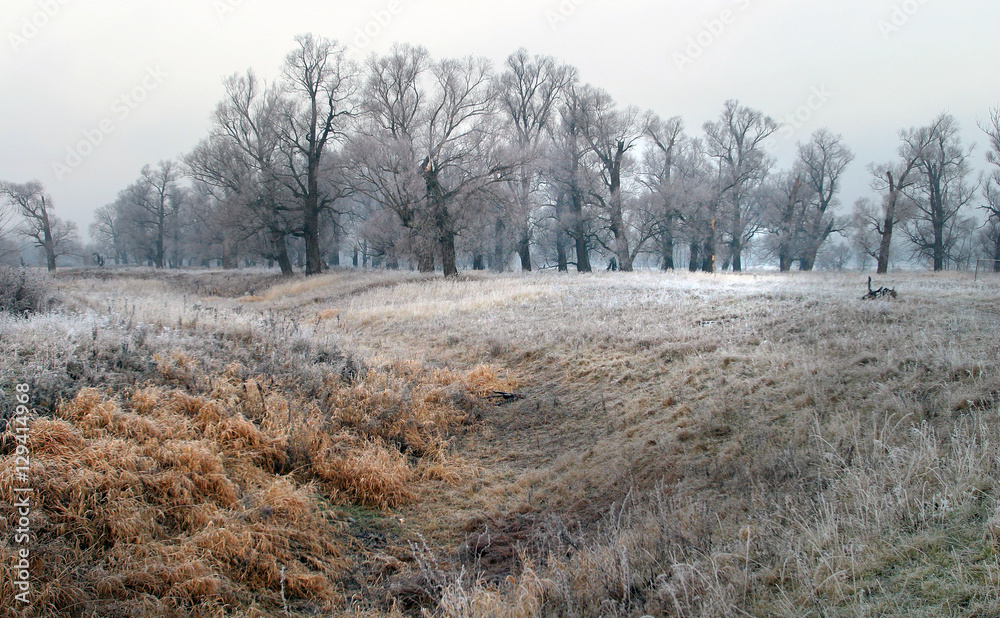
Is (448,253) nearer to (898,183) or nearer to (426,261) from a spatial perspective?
(426,261)

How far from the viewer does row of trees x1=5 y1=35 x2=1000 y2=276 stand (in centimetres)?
2719

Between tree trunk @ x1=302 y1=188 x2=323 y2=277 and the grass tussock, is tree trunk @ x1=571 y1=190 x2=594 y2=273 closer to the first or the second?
tree trunk @ x1=302 y1=188 x2=323 y2=277

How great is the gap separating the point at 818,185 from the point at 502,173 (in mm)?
34130

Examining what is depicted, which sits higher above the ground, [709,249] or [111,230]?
[111,230]

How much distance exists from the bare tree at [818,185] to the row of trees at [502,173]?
15 cm

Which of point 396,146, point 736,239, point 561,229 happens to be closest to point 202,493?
point 396,146

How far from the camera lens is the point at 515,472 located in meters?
6.27

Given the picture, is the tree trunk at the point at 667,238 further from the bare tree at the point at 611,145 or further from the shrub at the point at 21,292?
the shrub at the point at 21,292

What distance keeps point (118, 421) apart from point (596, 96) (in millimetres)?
33726

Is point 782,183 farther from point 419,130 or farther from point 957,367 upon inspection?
point 957,367

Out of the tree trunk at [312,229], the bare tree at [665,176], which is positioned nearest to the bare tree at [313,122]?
the tree trunk at [312,229]

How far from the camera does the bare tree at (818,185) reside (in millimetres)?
43625

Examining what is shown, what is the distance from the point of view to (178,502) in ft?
13.8

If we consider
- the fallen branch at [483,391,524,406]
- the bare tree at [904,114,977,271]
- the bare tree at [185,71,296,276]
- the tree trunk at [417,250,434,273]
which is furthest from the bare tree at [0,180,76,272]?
the bare tree at [904,114,977,271]
